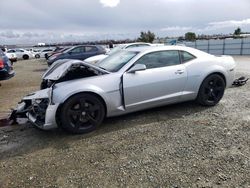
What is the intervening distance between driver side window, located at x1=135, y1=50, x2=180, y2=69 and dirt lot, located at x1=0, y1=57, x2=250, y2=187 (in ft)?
3.26

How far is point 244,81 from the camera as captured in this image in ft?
26.4

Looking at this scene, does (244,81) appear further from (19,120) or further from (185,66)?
(19,120)

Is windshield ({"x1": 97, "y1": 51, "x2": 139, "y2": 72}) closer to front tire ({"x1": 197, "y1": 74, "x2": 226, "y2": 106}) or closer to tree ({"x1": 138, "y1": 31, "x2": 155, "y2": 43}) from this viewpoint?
front tire ({"x1": 197, "y1": 74, "x2": 226, "y2": 106})

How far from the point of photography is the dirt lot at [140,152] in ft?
10.5

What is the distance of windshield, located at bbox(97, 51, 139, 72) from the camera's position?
5.18m

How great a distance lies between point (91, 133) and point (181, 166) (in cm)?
183

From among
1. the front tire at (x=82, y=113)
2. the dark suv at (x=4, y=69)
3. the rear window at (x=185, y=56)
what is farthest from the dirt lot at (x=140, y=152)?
the dark suv at (x=4, y=69)

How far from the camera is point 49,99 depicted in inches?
176

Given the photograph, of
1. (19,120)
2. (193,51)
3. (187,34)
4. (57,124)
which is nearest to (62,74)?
(57,124)

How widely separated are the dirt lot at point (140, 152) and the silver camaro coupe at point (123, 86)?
0.30m

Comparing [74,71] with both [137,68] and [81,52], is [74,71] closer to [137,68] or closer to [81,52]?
[137,68]

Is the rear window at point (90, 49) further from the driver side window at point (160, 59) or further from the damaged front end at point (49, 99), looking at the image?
the driver side window at point (160, 59)

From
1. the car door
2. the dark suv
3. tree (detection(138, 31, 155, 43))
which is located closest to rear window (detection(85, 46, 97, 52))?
the dark suv

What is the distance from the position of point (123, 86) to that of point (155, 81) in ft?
2.19
